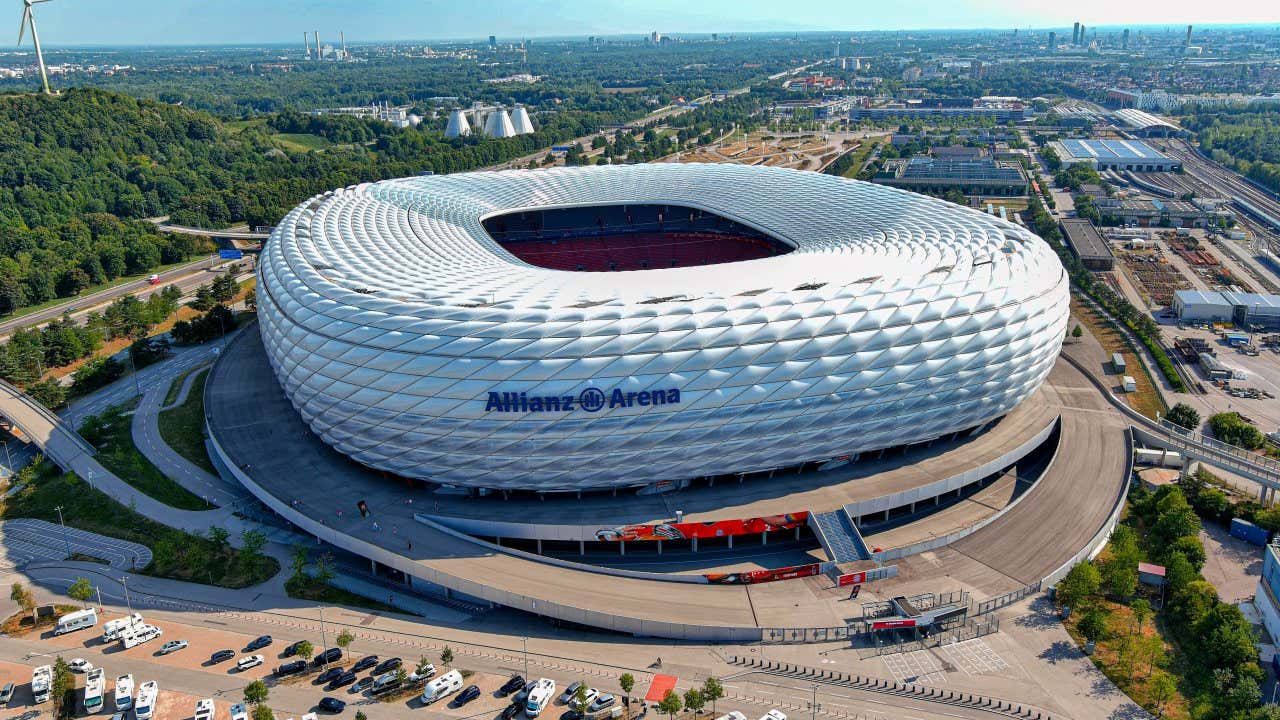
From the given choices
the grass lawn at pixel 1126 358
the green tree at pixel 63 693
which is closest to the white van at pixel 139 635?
the green tree at pixel 63 693

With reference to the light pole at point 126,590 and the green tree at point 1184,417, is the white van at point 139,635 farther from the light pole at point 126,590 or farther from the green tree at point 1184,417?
the green tree at point 1184,417

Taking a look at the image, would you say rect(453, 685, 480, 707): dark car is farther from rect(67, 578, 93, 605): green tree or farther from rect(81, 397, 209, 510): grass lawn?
rect(81, 397, 209, 510): grass lawn

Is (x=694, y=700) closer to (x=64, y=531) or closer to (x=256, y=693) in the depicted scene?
(x=256, y=693)

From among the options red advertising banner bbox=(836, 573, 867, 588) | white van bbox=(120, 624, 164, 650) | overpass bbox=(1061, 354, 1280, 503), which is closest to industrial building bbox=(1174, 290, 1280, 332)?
overpass bbox=(1061, 354, 1280, 503)

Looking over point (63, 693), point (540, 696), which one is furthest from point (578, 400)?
point (63, 693)

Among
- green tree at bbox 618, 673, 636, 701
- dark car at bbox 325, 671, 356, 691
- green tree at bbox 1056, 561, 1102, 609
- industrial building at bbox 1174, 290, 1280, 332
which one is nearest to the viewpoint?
A: green tree at bbox 618, 673, 636, 701

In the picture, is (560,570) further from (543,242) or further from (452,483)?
(543,242)
